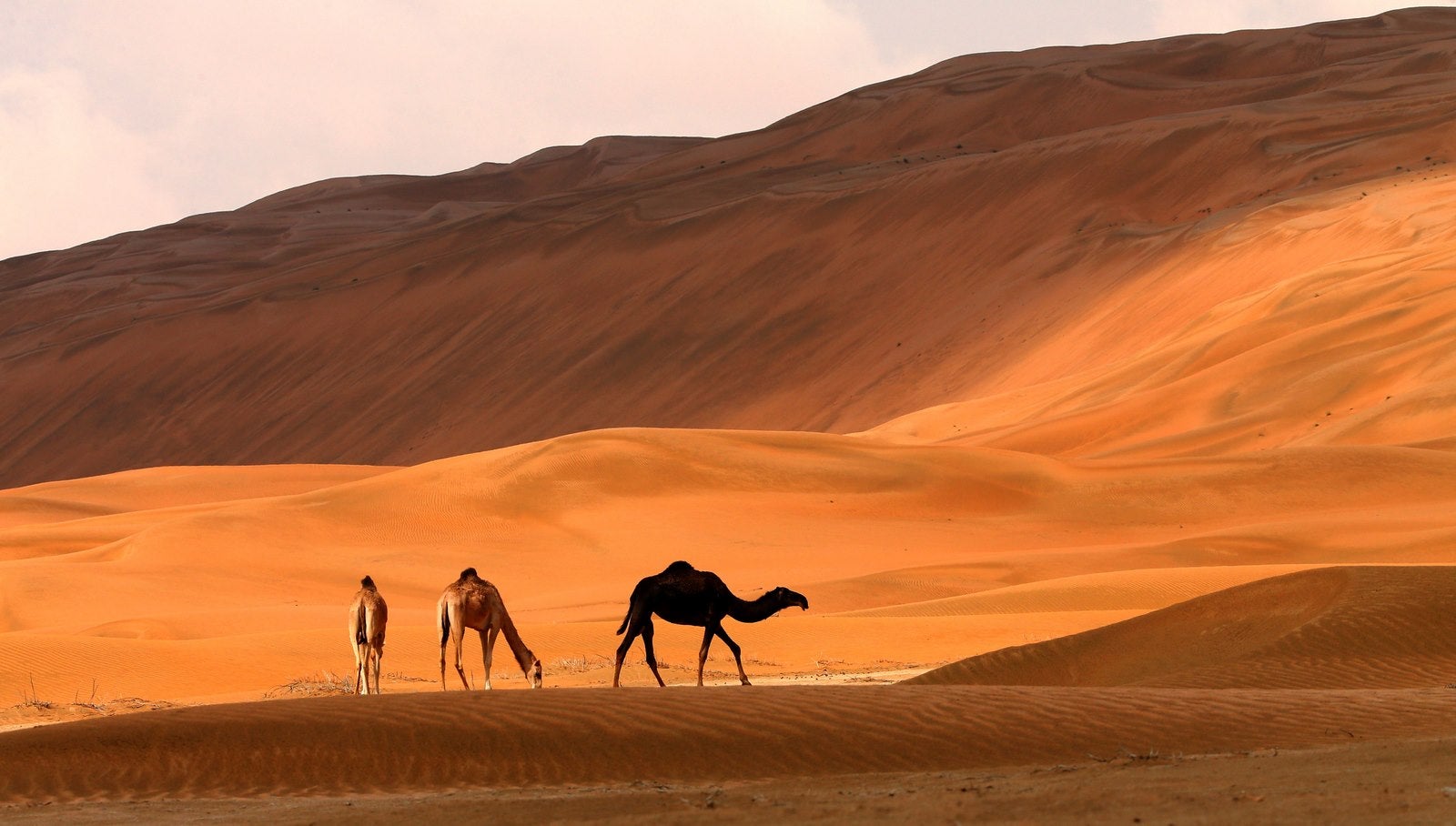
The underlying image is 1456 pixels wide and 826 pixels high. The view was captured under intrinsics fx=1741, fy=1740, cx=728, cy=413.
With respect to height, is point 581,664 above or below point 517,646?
above

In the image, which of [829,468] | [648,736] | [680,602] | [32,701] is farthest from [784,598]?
[829,468]

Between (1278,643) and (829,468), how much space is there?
66.5 ft

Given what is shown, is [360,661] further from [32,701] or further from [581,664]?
[581,664]

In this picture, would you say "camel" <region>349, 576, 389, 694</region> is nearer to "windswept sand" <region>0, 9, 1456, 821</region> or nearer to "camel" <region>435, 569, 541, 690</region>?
"camel" <region>435, 569, 541, 690</region>

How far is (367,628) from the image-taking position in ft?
45.6

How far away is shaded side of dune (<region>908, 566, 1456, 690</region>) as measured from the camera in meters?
13.5

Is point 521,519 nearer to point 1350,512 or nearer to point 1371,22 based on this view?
point 1350,512

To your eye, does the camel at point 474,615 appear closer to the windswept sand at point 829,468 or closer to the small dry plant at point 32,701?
the windswept sand at point 829,468

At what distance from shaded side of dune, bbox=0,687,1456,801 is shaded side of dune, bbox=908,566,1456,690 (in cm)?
233

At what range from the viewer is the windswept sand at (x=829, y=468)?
33.1 ft

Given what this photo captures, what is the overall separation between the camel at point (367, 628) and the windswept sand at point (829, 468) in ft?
4.73

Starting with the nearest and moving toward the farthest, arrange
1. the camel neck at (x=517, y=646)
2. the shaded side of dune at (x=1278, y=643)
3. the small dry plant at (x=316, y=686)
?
the shaded side of dune at (x=1278, y=643) < the camel neck at (x=517, y=646) < the small dry plant at (x=316, y=686)

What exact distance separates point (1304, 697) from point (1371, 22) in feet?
291

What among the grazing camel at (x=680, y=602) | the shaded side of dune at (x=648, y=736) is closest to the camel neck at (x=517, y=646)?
the grazing camel at (x=680, y=602)
